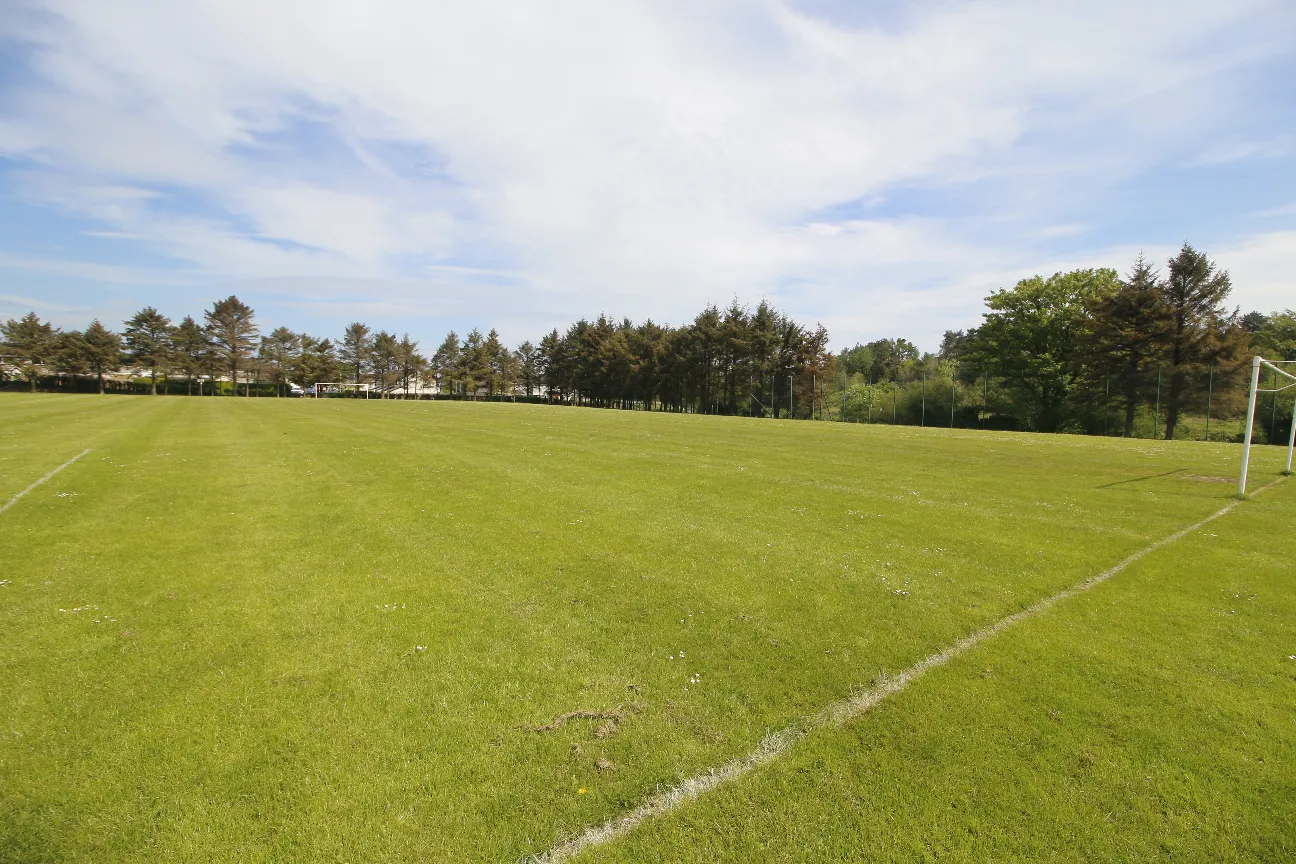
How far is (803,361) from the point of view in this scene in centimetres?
6397

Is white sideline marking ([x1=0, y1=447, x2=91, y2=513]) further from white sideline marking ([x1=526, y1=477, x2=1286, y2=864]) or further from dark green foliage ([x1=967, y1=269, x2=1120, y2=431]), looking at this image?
dark green foliage ([x1=967, y1=269, x2=1120, y2=431])

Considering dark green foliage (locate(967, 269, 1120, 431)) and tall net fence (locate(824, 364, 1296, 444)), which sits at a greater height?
dark green foliage (locate(967, 269, 1120, 431))

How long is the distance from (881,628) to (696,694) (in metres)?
2.29

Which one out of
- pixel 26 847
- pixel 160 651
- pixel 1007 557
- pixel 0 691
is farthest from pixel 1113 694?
pixel 0 691

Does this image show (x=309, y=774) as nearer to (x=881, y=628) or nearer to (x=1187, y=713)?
(x=881, y=628)

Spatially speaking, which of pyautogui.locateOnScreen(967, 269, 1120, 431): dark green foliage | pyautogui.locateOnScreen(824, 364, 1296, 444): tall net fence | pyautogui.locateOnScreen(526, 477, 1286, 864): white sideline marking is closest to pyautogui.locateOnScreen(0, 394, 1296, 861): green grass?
pyautogui.locateOnScreen(526, 477, 1286, 864): white sideline marking

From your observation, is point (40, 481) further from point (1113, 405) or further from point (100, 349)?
point (100, 349)

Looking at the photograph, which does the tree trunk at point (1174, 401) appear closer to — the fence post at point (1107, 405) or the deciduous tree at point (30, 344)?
the fence post at point (1107, 405)

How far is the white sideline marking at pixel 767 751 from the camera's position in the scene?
3111mm

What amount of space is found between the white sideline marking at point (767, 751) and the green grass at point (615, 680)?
0.09 m

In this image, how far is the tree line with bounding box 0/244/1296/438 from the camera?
124 ft

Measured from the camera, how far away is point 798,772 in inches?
143

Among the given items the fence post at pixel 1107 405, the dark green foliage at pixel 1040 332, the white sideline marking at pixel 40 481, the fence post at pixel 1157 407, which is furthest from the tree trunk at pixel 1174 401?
the white sideline marking at pixel 40 481

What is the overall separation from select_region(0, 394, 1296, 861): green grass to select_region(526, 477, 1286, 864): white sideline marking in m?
0.09
